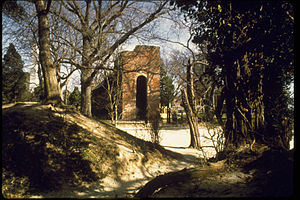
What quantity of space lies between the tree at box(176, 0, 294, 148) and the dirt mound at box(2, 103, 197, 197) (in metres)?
3.04

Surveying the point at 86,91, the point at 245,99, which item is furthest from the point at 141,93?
the point at 245,99

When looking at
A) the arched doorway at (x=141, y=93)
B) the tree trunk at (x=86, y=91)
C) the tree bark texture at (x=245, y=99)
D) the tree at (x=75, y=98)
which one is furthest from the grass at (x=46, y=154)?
the tree at (x=75, y=98)

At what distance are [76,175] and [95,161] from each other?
72 cm

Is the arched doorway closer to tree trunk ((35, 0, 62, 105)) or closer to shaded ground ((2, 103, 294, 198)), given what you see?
shaded ground ((2, 103, 294, 198))

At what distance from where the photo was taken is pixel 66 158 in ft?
16.7

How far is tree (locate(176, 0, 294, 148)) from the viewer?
123 inches

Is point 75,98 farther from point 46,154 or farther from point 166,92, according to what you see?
point 46,154

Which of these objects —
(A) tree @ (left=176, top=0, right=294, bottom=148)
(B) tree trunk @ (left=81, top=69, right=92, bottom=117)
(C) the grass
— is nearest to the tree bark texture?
(A) tree @ (left=176, top=0, right=294, bottom=148)

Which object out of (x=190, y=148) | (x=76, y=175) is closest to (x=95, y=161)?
(x=76, y=175)

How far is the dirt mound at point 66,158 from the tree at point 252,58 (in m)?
3.04

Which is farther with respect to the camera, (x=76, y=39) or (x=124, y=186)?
(x=76, y=39)

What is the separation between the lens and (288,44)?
10.3ft

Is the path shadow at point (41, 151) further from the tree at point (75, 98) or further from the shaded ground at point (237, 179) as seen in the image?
the tree at point (75, 98)

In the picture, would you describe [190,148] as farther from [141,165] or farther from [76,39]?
[76,39]
